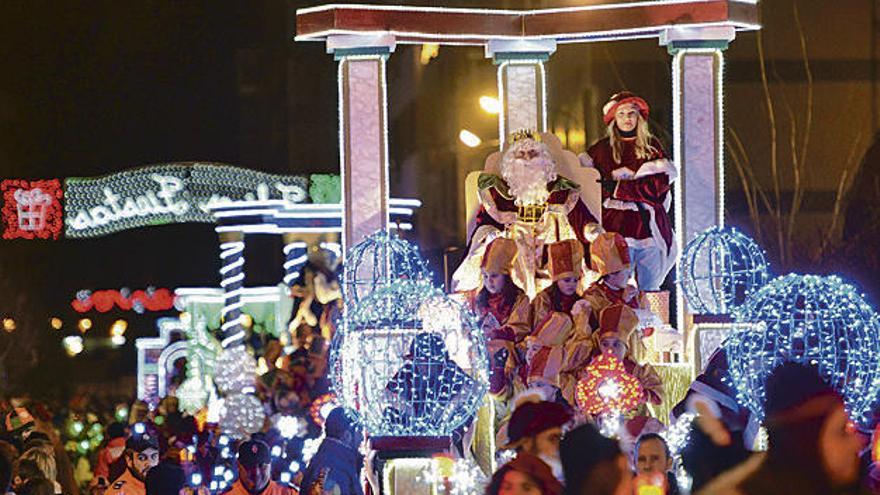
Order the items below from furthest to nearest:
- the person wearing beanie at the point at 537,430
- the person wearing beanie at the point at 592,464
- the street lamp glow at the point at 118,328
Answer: the street lamp glow at the point at 118,328 < the person wearing beanie at the point at 537,430 < the person wearing beanie at the point at 592,464

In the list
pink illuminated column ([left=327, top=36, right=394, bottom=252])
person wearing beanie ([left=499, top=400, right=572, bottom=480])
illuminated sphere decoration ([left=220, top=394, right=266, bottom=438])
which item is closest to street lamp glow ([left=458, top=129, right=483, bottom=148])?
illuminated sphere decoration ([left=220, top=394, right=266, bottom=438])

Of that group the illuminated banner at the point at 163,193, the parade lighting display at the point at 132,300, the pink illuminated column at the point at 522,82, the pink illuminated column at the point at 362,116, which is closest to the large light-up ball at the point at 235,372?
the pink illuminated column at the point at 362,116

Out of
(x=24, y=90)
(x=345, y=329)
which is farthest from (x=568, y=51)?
(x=345, y=329)

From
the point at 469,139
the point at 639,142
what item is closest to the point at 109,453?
the point at 639,142

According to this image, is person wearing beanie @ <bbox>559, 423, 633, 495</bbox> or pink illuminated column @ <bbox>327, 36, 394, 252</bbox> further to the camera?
pink illuminated column @ <bbox>327, 36, 394, 252</bbox>

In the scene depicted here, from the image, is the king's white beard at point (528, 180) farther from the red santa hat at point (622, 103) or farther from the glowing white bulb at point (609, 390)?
the glowing white bulb at point (609, 390)

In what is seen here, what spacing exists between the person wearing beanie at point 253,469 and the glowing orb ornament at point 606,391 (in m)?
2.19

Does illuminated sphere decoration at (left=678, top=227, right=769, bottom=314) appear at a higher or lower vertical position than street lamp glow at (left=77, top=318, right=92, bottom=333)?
lower

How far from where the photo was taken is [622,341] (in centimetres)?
1402

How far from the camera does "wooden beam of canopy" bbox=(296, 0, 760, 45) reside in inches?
623

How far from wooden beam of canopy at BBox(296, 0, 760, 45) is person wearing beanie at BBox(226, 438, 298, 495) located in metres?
4.18

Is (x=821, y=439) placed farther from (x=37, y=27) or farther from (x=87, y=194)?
(x=37, y=27)

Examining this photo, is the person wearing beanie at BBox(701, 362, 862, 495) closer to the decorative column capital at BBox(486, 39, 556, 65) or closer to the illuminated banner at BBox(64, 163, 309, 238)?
the decorative column capital at BBox(486, 39, 556, 65)

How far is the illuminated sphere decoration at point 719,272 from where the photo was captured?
1464cm
